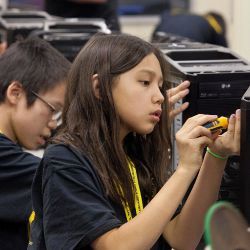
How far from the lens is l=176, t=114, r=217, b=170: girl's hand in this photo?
1862 millimetres

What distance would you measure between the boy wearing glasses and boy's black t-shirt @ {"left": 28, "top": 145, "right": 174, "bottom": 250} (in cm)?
55

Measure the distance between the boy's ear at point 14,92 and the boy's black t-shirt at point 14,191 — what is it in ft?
0.63

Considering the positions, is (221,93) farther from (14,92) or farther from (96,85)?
(14,92)

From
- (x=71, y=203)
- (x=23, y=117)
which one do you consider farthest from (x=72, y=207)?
(x=23, y=117)


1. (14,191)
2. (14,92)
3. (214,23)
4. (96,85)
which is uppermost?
(96,85)

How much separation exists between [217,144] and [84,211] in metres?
0.38

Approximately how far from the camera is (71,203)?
1850mm

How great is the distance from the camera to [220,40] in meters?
5.26

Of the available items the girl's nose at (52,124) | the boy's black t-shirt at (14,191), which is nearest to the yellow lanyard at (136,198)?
the boy's black t-shirt at (14,191)

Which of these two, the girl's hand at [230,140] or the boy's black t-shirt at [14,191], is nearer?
the girl's hand at [230,140]

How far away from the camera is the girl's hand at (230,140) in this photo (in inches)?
76.0

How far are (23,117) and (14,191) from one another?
270 mm

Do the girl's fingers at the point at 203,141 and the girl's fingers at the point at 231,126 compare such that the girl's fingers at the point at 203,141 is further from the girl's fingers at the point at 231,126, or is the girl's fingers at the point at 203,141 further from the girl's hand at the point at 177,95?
the girl's hand at the point at 177,95

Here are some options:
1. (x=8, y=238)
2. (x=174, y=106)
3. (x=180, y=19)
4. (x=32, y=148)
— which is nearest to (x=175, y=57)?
(x=174, y=106)
